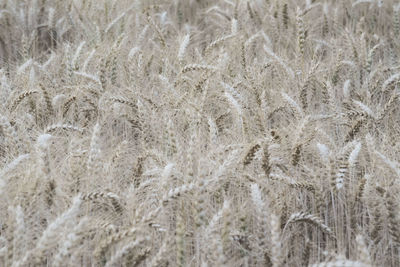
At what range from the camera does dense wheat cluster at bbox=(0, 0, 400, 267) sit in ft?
4.23

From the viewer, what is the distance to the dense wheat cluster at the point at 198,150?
1.29m

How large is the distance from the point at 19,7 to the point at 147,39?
2.81 ft

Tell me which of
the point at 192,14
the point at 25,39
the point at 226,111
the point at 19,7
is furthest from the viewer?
the point at 192,14

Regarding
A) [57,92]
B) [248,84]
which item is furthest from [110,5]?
[248,84]

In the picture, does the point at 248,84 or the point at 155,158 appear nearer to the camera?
the point at 155,158

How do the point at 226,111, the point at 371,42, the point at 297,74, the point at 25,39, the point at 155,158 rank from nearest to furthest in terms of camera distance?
the point at 155,158
the point at 226,111
the point at 297,74
the point at 25,39
the point at 371,42

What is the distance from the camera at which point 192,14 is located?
3.31 metres

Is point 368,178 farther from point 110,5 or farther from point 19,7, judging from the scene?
point 19,7

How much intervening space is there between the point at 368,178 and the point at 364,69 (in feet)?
3.17

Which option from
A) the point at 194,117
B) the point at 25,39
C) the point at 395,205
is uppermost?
the point at 25,39

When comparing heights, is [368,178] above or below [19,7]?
below

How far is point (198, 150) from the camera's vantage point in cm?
154

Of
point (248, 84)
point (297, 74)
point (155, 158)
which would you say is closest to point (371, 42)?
point (297, 74)

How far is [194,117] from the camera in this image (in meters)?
1.80
